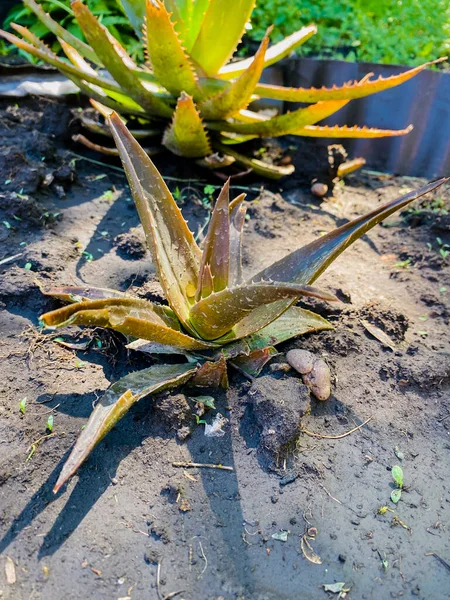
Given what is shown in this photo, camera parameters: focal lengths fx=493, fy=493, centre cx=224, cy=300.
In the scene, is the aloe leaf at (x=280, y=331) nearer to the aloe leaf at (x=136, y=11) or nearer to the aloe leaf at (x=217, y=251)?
the aloe leaf at (x=217, y=251)

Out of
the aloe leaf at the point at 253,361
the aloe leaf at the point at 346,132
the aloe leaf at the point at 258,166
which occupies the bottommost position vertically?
the aloe leaf at the point at 253,361

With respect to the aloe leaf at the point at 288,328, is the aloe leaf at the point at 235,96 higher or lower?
higher

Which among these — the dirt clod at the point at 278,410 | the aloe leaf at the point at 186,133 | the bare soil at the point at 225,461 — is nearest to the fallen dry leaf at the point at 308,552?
the bare soil at the point at 225,461

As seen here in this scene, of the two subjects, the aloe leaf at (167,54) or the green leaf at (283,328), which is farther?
the aloe leaf at (167,54)

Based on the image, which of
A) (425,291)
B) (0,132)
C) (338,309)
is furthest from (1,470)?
(0,132)

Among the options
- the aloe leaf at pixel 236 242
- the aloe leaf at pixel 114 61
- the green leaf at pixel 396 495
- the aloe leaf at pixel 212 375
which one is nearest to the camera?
the green leaf at pixel 396 495

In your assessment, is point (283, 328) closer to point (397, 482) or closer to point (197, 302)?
point (197, 302)

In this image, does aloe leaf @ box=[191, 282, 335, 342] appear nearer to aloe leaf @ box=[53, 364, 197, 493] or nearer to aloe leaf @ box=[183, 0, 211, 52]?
aloe leaf @ box=[53, 364, 197, 493]
